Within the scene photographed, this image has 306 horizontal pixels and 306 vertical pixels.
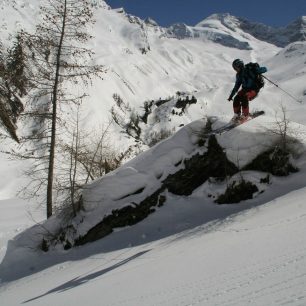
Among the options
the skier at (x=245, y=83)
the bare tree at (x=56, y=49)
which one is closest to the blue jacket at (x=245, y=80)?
the skier at (x=245, y=83)

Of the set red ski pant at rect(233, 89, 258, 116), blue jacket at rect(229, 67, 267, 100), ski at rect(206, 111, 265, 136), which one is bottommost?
ski at rect(206, 111, 265, 136)

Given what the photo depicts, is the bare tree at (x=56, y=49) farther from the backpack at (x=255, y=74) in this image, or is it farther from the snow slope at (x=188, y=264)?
the backpack at (x=255, y=74)

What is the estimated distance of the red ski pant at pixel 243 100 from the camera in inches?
420

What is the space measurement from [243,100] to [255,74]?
745mm

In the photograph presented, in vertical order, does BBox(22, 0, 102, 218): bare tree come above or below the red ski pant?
above

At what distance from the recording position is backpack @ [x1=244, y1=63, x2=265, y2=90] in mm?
10391

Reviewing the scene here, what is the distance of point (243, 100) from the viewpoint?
1084cm

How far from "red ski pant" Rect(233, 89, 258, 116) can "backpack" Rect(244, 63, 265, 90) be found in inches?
8.1

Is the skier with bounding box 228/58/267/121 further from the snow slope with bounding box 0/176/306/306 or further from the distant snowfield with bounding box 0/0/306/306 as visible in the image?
the snow slope with bounding box 0/176/306/306

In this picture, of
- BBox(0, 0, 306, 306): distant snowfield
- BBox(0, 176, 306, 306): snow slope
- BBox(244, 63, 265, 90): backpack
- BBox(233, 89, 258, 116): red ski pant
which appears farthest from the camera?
BBox(233, 89, 258, 116): red ski pant

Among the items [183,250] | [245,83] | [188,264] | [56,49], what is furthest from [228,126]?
[56,49]

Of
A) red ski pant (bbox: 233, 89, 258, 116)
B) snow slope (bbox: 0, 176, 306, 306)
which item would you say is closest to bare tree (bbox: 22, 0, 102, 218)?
snow slope (bbox: 0, 176, 306, 306)

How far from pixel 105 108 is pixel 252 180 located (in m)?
76.9

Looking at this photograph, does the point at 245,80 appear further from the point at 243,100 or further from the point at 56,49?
the point at 56,49
